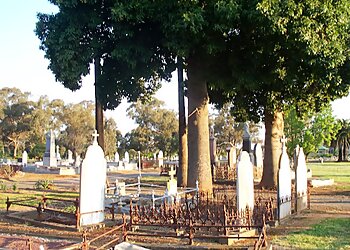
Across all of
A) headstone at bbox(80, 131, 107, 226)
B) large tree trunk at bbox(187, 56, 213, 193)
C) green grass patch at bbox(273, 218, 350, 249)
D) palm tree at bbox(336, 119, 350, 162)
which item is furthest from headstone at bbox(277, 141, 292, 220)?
palm tree at bbox(336, 119, 350, 162)

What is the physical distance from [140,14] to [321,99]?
11807mm

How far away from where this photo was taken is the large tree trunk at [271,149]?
24.7 metres

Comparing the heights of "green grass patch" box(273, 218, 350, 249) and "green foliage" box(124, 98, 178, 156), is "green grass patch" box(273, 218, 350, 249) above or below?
below

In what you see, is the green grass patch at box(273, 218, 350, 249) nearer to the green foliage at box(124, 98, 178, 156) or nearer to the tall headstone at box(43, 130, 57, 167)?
the tall headstone at box(43, 130, 57, 167)

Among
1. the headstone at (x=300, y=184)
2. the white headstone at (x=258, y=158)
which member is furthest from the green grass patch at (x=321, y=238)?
the white headstone at (x=258, y=158)

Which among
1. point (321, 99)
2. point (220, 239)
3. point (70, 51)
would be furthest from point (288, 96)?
point (220, 239)

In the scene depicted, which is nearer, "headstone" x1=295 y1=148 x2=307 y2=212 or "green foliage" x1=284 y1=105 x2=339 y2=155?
"headstone" x1=295 y1=148 x2=307 y2=212

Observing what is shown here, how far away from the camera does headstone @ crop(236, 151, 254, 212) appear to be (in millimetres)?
12711

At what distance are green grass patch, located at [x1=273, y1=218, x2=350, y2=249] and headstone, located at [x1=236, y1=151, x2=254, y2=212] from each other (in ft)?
5.60

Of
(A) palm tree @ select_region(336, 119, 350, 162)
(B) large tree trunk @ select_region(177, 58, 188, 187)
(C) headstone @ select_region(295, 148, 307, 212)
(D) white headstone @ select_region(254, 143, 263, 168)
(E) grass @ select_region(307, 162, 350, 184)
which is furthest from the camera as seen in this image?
(A) palm tree @ select_region(336, 119, 350, 162)

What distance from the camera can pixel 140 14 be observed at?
1705 cm

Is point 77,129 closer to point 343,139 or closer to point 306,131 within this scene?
point 343,139

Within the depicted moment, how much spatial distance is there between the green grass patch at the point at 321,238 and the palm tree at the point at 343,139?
6954 cm

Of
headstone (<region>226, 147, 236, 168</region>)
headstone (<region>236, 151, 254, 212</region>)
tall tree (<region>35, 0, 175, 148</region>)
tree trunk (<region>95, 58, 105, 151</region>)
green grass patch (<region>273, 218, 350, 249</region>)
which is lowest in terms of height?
green grass patch (<region>273, 218, 350, 249</region>)
